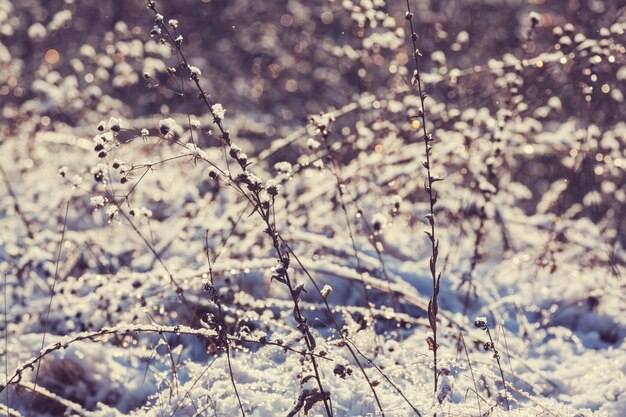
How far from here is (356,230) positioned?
3916 mm

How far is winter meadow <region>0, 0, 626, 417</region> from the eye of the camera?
2031mm

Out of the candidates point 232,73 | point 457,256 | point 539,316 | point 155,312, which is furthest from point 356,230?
point 232,73

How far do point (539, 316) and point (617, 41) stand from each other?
5.66 feet

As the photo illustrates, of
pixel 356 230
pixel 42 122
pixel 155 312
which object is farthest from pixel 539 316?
pixel 42 122

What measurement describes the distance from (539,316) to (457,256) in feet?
2.08

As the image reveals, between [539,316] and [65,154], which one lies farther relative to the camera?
[65,154]

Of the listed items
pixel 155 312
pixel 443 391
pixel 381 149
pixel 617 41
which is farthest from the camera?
pixel 381 149

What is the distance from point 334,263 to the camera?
3311mm

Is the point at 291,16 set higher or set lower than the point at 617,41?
higher

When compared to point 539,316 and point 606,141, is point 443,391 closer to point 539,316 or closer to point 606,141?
point 539,316

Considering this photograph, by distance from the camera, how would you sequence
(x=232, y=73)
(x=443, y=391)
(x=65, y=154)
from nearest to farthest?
(x=443, y=391) < (x=65, y=154) < (x=232, y=73)

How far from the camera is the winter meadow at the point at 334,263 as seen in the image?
6.66ft

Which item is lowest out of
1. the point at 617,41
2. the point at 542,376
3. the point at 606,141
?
the point at 542,376

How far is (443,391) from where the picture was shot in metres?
1.96
